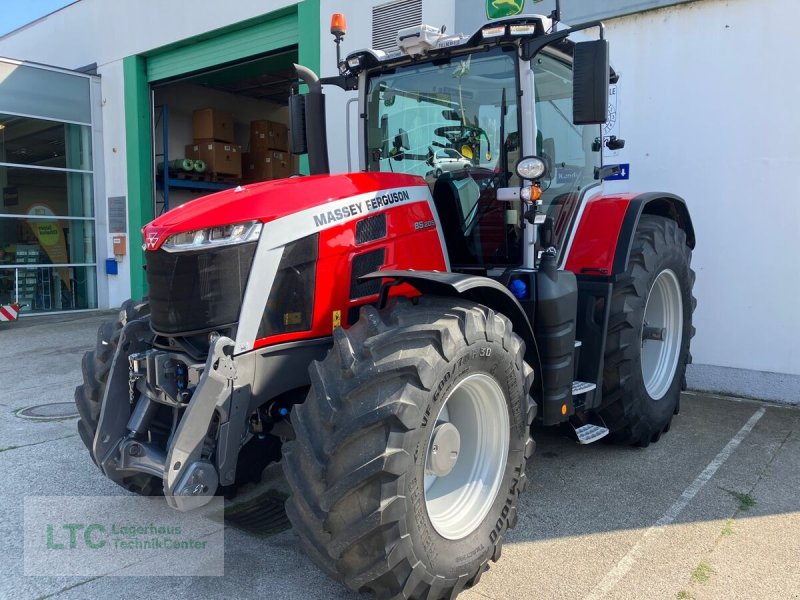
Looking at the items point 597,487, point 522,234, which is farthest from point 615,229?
point 597,487

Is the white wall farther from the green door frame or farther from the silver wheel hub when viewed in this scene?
the green door frame

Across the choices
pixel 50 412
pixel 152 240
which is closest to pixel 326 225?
pixel 152 240

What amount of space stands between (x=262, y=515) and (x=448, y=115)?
238 cm

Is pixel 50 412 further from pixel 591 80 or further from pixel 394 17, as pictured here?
pixel 394 17

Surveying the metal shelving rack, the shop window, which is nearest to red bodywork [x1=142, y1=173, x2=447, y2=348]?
the metal shelving rack

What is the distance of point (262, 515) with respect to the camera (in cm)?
342

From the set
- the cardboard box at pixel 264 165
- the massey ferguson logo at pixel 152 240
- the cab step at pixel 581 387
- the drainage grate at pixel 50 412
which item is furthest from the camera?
the cardboard box at pixel 264 165

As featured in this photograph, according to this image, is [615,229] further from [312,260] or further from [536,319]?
[312,260]

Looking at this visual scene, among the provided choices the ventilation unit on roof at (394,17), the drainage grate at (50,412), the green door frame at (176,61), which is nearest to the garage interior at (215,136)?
A: the green door frame at (176,61)

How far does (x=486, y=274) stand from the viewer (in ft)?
11.9

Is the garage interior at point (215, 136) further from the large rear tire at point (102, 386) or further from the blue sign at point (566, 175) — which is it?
the large rear tire at point (102, 386)

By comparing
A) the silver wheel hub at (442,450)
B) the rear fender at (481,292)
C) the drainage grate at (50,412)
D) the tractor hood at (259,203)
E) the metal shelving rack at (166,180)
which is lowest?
the drainage grate at (50,412)

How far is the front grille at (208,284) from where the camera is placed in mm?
2697

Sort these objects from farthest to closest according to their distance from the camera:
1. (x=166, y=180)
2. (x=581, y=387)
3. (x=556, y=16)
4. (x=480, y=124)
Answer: (x=166, y=180), (x=581, y=387), (x=480, y=124), (x=556, y=16)
